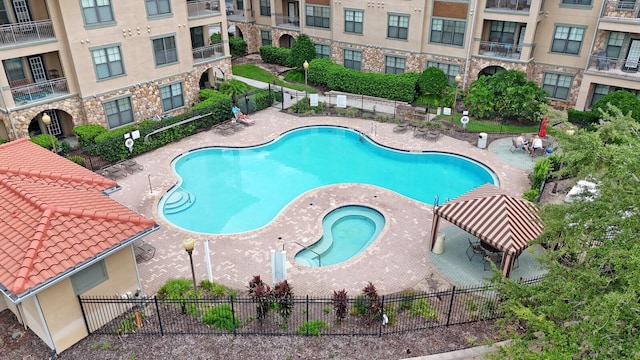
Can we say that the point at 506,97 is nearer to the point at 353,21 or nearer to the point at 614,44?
the point at 614,44

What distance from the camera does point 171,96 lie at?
3158cm

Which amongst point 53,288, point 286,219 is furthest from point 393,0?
point 53,288

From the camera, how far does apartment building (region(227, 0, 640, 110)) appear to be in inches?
1159

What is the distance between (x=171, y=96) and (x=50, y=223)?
18962 millimetres

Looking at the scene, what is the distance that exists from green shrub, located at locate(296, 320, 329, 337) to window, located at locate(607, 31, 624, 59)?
1062 inches

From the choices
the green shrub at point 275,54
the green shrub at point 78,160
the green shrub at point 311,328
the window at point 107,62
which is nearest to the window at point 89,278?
the green shrub at point 311,328

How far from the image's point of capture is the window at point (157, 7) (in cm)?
2849

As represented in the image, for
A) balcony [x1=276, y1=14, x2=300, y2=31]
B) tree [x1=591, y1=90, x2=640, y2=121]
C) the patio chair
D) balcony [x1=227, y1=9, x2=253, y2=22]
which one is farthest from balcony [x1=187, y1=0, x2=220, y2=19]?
tree [x1=591, y1=90, x2=640, y2=121]

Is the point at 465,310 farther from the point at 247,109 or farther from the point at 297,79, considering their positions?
the point at 297,79

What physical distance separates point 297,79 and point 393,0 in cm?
983

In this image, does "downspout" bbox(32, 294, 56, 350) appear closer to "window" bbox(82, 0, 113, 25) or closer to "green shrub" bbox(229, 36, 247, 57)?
"window" bbox(82, 0, 113, 25)

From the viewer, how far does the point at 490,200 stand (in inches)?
691

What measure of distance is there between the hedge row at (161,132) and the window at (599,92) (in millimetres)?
24284

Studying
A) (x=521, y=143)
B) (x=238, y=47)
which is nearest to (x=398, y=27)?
(x=521, y=143)
